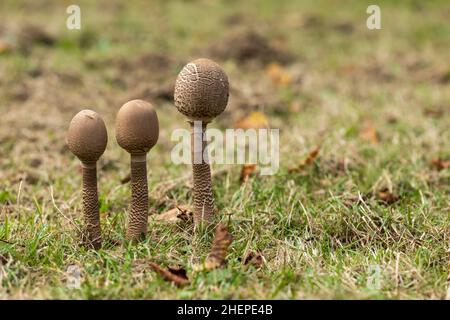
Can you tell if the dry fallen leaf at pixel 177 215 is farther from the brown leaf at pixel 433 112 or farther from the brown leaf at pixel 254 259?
the brown leaf at pixel 433 112

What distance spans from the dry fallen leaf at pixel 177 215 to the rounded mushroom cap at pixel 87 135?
692mm

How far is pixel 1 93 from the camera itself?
5.38m

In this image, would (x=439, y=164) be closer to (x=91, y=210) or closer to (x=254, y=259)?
(x=254, y=259)

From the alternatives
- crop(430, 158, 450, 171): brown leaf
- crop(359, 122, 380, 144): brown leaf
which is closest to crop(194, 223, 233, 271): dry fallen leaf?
crop(430, 158, 450, 171): brown leaf

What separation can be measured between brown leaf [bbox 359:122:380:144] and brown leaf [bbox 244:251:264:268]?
2.19 m

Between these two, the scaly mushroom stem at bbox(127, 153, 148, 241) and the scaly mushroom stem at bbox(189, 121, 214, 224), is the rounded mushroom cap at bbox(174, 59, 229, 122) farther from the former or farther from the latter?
the scaly mushroom stem at bbox(127, 153, 148, 241)

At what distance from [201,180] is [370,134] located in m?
2.23

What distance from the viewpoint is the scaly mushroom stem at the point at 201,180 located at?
2990mm

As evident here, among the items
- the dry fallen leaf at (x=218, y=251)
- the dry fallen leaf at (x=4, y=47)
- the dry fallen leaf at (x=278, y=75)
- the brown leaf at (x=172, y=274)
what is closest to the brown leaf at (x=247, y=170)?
the dry fallen leaf at (x=218, y=251)

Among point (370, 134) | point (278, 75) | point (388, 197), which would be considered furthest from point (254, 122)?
point (388, 197)

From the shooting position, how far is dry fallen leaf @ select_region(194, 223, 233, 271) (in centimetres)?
269

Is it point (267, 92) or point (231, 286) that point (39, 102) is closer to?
point (267, 92)

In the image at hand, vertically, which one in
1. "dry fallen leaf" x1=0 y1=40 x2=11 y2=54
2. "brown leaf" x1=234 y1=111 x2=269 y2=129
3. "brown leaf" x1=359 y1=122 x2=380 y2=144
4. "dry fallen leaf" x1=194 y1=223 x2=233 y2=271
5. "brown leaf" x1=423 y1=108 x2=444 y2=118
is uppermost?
"dry fallen leaf" x1=0 y1=40 x2=11 y2=54

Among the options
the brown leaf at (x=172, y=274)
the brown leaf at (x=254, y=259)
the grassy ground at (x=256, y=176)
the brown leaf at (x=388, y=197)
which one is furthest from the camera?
the brown leaf at (x=388, y=197)
